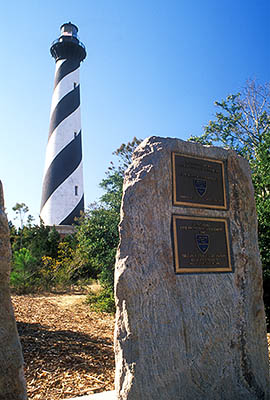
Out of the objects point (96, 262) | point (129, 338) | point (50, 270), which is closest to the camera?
point (129, 338)

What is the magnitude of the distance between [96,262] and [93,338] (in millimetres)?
3515

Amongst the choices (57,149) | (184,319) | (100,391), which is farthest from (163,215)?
(57,149)

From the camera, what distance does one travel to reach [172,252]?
9.46 feet

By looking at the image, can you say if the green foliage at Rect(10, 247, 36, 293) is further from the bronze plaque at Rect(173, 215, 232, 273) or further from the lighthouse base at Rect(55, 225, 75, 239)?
the lighthouse base at Rect(55, 225, 75, 239)

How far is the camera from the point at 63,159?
1898 cm

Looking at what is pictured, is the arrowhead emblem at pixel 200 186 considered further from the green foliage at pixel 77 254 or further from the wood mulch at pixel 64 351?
the green foliage at pixel 77 254

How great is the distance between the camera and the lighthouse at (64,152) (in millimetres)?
18766

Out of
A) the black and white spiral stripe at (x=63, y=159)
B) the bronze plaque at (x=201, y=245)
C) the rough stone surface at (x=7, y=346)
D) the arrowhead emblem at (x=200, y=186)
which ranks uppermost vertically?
the black and white spiral stripe at (x=63, y=159)

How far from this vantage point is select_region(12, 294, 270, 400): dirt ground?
342cm

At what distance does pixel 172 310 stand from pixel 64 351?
2375 millimetres

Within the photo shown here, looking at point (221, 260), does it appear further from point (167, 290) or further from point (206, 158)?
point (206, 158)

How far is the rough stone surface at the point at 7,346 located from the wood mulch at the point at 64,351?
1.09m

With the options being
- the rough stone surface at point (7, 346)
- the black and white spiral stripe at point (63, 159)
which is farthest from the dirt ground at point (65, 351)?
the black and white spiral stripe at point (63, 159)

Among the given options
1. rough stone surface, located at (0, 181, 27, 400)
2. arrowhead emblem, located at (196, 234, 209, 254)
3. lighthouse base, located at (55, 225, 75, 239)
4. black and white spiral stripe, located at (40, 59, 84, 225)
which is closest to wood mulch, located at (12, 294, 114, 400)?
rough stone surface, located at (0, 181, 27, 400)
